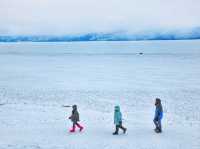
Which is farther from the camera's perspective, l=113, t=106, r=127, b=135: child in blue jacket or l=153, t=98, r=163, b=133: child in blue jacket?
l=153, t=98, r=163, b=133: child in blue jacket

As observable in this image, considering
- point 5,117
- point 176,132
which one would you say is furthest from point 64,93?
point 176,132

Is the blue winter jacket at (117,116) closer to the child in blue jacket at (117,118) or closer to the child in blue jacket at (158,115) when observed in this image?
the child in blue jacket at (117,118)

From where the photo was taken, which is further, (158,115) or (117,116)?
(158,115)

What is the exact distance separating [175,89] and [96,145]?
22.1 metres

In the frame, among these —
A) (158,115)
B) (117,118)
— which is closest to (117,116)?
(117,118)

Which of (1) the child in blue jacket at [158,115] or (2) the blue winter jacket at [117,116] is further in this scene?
(1) the child in blue jacket at [158,115]

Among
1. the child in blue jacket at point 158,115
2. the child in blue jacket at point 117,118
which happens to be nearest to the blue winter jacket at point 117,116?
the child in blue jacket at point 117,118

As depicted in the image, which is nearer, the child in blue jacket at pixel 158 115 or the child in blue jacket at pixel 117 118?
the child in blue jacket at pixel 117 118

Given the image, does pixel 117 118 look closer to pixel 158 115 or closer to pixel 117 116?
pixel 117 116

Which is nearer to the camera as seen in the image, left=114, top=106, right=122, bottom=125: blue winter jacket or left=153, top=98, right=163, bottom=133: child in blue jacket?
left=114, top=106, right=122, bottom=125: blue winter jacket

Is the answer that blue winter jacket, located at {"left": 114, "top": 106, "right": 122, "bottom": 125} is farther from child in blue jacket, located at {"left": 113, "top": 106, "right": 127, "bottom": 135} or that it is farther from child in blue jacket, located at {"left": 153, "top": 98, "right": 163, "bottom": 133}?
child in blue jacket, located at {"left": 153, "top": 98, "right": 163, "bottom": 133}

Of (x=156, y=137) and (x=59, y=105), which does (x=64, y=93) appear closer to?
(x=59, y=105)

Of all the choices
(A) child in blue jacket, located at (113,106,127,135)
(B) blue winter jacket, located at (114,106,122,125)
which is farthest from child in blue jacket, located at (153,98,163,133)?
(B) blue winter jacket, located at (114,106,122,125)

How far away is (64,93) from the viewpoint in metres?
34.4
